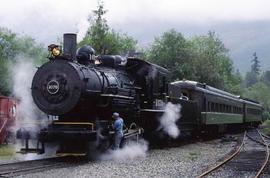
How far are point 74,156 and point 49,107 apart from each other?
5.62ft

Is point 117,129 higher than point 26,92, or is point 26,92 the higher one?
point 26,92

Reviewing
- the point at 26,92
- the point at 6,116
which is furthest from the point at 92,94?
the point at 6,116

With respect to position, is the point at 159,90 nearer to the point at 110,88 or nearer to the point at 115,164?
the point at 110,88

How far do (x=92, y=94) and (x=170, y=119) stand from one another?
17.8ft

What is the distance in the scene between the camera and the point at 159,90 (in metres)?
17.5

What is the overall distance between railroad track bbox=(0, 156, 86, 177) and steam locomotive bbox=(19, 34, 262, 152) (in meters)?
0.43

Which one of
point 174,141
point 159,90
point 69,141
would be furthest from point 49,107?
point 174,141

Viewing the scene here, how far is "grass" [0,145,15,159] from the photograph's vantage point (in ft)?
51.8

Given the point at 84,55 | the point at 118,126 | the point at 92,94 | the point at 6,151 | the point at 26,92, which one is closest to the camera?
the point at 92,94

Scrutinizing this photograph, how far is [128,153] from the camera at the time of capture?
15023 mm

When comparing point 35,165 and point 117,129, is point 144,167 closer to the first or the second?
point 117,129

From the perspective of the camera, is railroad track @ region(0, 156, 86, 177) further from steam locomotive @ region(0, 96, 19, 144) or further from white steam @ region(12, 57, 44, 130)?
steam locomotive @ region(0, 96, 19, 144)

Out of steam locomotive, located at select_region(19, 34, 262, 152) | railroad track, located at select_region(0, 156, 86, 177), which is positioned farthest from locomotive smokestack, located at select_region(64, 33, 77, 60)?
railroad track, located at select_region(0, 156, 86, 177)

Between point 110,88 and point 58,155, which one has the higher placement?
point 110,88
